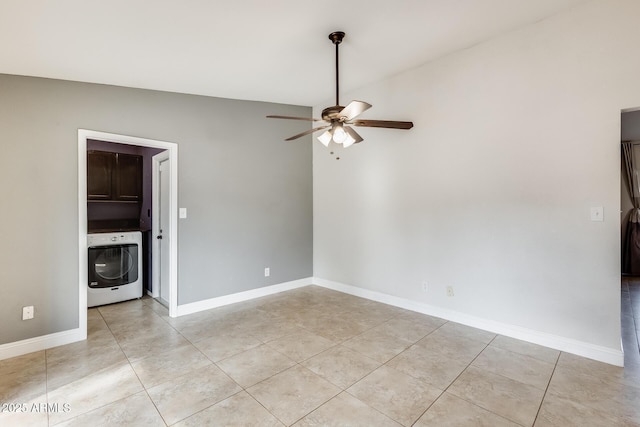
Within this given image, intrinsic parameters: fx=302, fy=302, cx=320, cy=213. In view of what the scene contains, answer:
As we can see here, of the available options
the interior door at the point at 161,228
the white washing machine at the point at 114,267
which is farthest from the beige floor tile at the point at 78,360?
the white washing machine at the point at 114,267

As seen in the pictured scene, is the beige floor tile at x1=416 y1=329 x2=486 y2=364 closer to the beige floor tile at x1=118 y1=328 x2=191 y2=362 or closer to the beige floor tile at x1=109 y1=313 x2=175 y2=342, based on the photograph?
the beige floor tile at x1=118 y1=328 x2=191 y2=362

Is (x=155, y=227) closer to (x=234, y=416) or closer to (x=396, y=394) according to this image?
(x=234, y=416)

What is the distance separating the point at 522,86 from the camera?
285 cm

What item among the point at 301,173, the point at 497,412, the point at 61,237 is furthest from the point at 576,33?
the point at 61,237

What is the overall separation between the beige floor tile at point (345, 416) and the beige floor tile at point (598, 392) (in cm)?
128

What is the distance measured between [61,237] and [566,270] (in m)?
4.69

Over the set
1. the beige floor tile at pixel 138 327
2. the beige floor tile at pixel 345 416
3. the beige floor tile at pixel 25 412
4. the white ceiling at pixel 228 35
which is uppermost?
the white ceiling at pixel 228 35

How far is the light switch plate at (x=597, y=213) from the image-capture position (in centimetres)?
249

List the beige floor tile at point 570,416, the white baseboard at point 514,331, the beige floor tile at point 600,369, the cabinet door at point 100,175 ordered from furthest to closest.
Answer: the cabinet door at point 100,175 < the white baseboard at point 514,331 < the beige floor tile at point 600,369 < the beige floor tile at point 570,416

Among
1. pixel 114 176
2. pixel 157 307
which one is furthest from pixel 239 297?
pixel 114 176

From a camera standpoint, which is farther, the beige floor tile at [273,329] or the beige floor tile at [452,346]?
the beige floor tile at [273,329]

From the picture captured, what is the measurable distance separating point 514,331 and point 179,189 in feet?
13.0

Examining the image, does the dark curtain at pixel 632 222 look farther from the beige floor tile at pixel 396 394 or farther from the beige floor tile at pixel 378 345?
the beige floor tile at pixel 396 394

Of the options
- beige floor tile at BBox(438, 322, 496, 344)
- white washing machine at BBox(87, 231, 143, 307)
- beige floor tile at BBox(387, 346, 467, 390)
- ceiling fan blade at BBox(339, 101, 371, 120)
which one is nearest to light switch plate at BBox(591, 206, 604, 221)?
beige floor tile at BBox(438, 322, 496, 344)
